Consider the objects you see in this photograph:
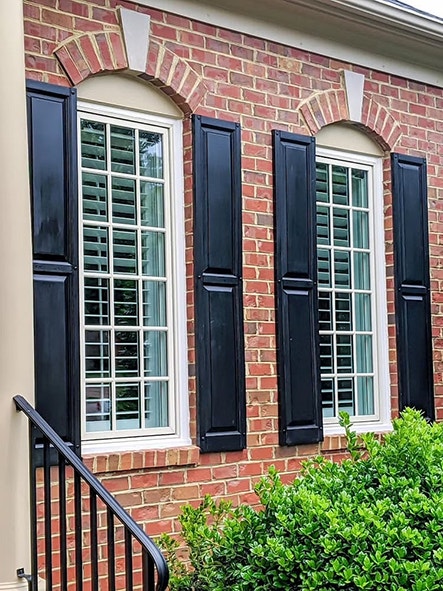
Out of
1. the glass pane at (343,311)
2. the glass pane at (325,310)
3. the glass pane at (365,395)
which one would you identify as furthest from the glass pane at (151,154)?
the glass pane at (365,395)

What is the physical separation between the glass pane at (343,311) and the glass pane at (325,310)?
0.25 feet

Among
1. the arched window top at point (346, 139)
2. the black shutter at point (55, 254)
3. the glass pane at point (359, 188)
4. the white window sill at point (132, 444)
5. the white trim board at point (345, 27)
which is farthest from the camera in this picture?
the glass pane at point (359, 188)

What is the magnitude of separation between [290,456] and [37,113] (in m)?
2.70

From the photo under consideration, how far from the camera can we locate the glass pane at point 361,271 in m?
6.56

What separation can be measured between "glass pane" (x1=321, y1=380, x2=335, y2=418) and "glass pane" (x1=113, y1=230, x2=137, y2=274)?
1742mm

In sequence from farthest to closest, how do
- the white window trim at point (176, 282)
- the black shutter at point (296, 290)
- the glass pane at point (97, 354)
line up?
the black shutter at point (296, 290) → the white window trim at point (176, 282) → the glass pane at point (97, 354)

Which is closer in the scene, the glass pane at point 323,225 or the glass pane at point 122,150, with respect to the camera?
the glass pane at point 122,150

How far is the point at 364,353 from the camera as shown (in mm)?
6543

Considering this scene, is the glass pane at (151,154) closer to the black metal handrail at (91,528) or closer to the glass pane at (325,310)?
the glass pane at (325,310)

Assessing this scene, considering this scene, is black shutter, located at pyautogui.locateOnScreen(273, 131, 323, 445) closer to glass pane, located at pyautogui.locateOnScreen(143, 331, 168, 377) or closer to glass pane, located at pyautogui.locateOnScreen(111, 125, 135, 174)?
glass pane, located at pyautogui.locateOnScreen(143, 331, 168, 377)

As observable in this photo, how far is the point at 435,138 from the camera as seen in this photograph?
706 cm

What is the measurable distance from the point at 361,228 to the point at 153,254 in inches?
74.5

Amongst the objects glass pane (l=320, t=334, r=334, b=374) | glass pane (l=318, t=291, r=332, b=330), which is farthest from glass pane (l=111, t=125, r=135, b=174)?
glass pane (l=320, t=334, r=334, b=374)

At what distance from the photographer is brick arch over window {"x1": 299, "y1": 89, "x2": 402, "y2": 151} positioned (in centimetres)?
616
